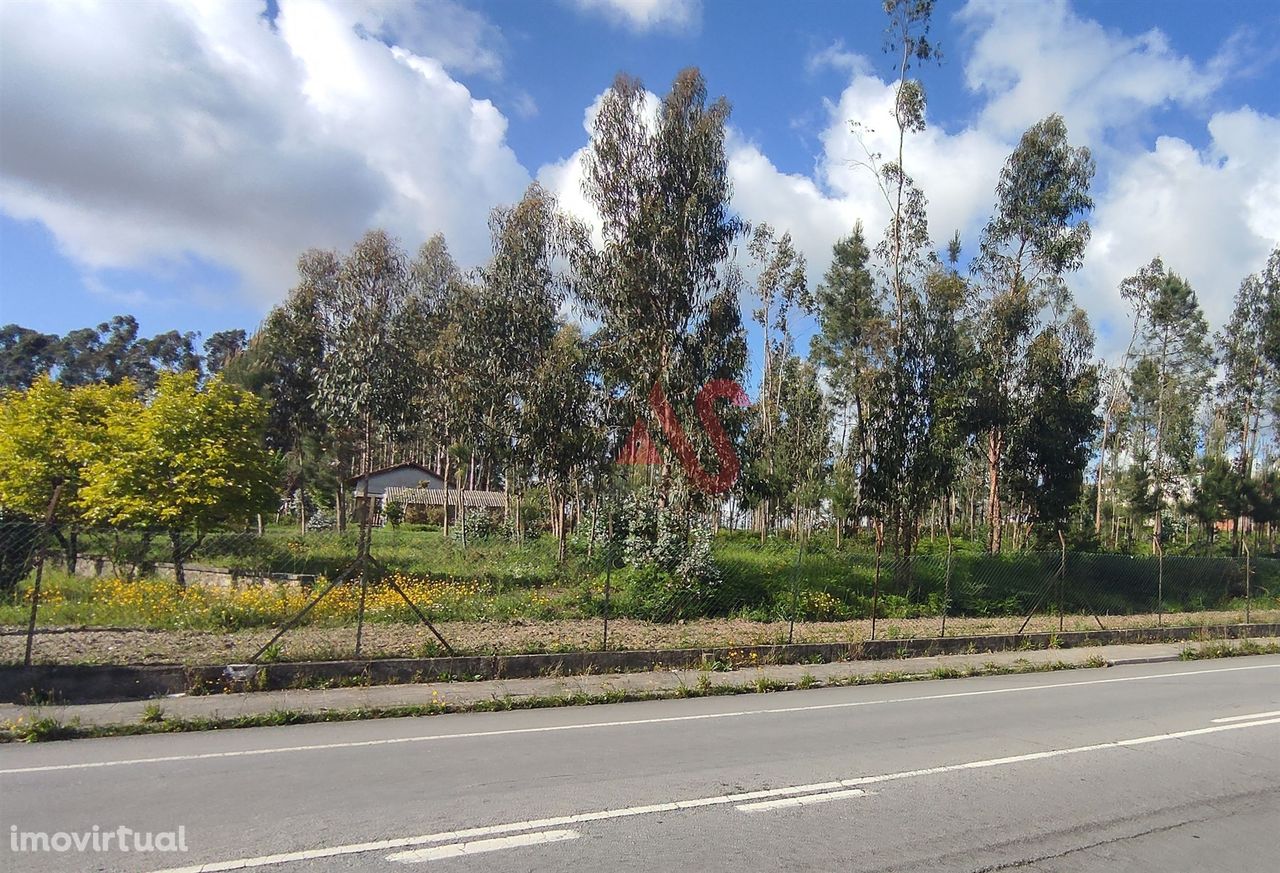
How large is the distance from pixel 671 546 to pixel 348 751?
10551 millimetres

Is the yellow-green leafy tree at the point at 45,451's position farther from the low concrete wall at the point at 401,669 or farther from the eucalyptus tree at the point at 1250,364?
the eucalyptus tree at the point at 1250,364

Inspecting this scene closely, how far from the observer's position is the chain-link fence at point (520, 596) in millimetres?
11898

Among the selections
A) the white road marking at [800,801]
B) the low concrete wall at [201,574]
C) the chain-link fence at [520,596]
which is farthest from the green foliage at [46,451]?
the white road marking at [800,801]

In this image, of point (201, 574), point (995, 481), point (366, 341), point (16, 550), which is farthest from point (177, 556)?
point (995, 481)

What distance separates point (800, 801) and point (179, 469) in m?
14.2

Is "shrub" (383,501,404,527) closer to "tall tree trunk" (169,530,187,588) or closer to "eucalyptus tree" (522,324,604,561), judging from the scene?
"eucalyptus tree" (522,324,604,561)

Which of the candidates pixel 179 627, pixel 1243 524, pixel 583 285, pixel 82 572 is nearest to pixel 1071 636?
pixel 583 285

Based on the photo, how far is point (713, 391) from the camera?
64.7ft

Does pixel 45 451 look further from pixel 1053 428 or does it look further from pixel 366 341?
pixel 1053 428

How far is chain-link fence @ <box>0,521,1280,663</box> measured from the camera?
1190 cm

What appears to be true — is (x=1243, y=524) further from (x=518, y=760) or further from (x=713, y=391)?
(x=518, y=760)

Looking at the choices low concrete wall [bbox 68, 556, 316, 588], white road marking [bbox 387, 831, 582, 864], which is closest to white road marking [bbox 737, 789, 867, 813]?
white road marking [bbox 387, 831, 582, 864]

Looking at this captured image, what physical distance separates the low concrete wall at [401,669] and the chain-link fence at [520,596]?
1.50 ft

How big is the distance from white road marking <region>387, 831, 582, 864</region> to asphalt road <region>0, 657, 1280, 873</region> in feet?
0.06
